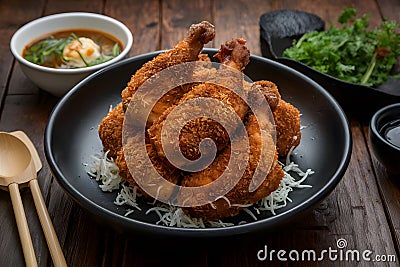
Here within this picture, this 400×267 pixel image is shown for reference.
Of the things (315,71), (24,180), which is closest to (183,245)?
(24,180)

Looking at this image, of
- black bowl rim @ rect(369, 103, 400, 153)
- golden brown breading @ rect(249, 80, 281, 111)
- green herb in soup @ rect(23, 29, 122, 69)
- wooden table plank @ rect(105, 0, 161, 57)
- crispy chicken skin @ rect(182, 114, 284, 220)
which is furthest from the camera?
wooden table plank @ rect(105, 0, 161, 57)

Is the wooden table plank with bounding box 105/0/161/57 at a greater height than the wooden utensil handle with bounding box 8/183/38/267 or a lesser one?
lesser

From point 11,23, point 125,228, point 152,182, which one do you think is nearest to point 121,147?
point 152,182

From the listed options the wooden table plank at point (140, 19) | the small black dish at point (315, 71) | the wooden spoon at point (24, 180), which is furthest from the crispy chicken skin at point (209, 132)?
the wooden table plank at point (140, 19)

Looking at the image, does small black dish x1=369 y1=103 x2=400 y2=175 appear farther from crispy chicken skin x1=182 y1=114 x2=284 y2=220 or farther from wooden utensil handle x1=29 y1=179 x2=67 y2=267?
wooden utensil handle x1=29 y1=179 x2=67 y2=267

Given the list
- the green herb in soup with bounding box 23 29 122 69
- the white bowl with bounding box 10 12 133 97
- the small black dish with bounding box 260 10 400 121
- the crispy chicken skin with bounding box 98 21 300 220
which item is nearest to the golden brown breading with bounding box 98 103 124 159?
the crispy chicken skin with bounding box 98 21 300 220

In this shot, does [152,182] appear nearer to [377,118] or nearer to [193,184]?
[193,184]
